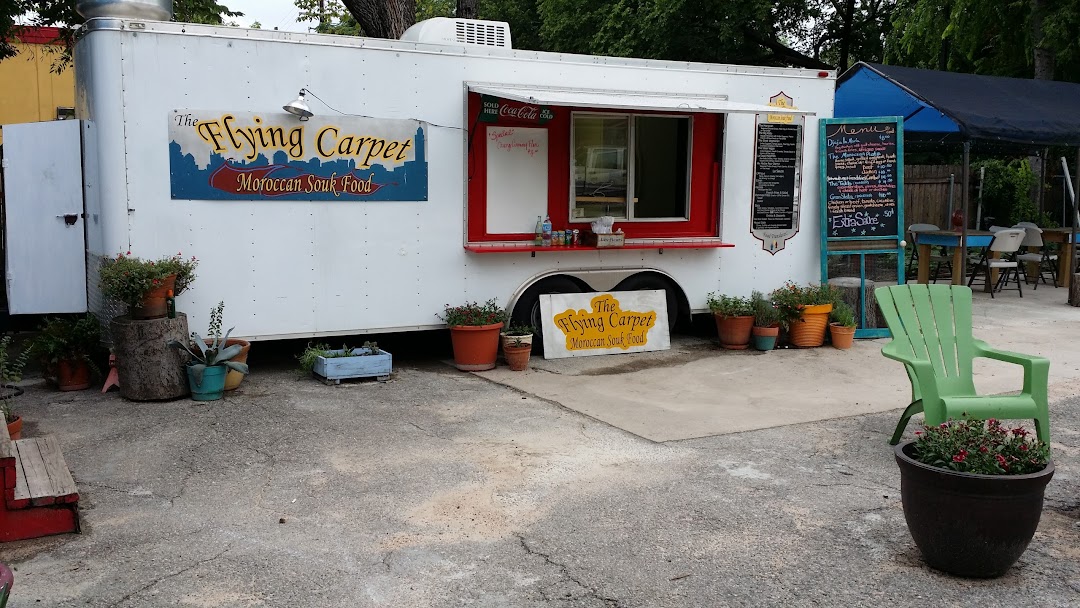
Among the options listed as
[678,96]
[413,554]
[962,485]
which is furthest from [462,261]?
[962,485]

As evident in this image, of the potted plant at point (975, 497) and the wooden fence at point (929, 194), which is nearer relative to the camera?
the potted plant at point (975, 497)

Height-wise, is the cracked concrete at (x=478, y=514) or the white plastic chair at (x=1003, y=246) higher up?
the white plastic chair at (x=1003, y=246)

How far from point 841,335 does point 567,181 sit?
303 cm

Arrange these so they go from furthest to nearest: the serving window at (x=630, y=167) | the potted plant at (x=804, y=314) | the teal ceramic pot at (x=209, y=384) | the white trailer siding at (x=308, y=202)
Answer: the potted plant at (x=804, y=314), the serving window at (x=630, y=167), the white trailer siding at (x=308, y=202), the teal ceramic pot at (x=209, y=384)

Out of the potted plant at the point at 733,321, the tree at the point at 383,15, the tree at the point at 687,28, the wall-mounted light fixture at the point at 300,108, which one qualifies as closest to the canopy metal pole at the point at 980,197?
the tree at the point at 687,28

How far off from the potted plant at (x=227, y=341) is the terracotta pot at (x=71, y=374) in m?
0.92

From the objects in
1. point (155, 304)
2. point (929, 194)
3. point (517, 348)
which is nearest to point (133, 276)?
point (155, 304)

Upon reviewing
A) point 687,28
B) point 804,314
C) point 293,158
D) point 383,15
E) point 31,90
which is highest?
point 687,28

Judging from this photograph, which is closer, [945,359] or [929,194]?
[945,359]

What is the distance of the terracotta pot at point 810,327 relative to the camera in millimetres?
9219

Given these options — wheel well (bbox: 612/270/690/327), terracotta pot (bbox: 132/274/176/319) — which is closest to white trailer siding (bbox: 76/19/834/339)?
wheel well (bbox: 612/270/690/327)

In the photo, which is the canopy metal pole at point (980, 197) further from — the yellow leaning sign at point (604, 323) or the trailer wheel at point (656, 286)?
the yellow leaning sign at point (604, 323)

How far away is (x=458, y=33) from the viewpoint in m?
8.26

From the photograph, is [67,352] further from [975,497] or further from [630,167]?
[975,497]
